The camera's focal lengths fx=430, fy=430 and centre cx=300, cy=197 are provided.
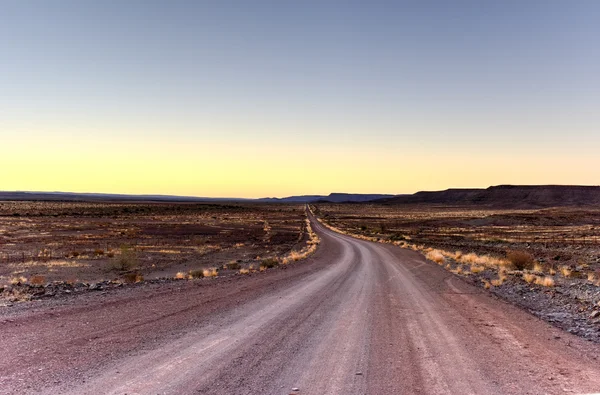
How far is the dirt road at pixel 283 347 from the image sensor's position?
244 inches

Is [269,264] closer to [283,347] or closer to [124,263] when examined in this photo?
[124,263]

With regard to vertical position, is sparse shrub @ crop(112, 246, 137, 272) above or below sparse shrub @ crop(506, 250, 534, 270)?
below

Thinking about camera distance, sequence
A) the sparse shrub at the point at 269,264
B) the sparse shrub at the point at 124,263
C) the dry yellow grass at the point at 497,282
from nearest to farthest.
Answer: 1. the dry yellow grass at the point at 497,282
2. the sparse shrub at the point at 269,264
3. the sparse shrub at the point at 124,263

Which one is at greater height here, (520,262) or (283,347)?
(283,347)

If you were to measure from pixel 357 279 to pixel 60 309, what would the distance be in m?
12.2

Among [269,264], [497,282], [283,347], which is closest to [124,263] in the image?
[269,264]

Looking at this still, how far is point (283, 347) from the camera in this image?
8.09 meters

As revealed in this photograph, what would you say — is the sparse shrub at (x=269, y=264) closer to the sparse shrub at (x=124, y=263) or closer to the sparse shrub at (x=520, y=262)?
the sparse shrub at (x=124, y=263)

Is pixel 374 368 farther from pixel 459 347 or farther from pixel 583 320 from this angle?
pixel 583 320

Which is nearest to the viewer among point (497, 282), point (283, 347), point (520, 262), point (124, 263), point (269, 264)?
point (283, 347)

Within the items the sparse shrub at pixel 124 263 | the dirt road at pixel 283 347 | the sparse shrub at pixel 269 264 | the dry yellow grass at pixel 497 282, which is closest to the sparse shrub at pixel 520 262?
the dry yellow grass at pixel 497 282

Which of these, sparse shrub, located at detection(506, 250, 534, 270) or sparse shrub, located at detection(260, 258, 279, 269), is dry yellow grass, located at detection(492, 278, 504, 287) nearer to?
sparse shrub, located at detection(506, 250, 534, 270)

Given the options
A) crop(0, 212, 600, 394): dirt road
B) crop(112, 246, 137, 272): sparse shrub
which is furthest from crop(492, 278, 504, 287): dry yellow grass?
crop(112, 246, 137, 272): sparse shrub

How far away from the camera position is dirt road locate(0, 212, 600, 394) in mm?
6203
